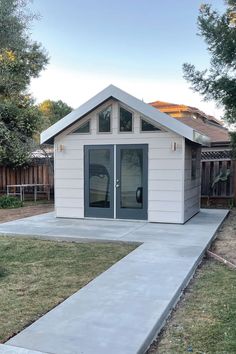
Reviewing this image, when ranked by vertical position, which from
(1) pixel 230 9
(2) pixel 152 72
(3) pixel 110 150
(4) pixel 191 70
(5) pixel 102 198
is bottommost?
(5) pixel 102 198

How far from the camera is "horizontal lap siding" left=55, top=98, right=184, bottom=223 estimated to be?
8.52 m

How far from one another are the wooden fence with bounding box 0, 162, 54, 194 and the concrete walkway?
706cm

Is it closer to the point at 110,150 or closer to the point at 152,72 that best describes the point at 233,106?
the point at 110,150

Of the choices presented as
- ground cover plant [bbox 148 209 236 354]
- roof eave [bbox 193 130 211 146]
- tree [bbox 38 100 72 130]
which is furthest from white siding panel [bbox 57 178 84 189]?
tree [bbox 38 100 72 130]

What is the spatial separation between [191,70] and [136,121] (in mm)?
1813

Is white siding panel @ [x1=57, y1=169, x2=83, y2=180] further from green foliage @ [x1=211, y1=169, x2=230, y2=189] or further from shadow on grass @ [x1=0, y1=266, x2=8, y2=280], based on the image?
green foliage @ [x1=211, y1=169, x2=230, y2=189]

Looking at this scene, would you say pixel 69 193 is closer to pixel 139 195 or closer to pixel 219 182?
pixel 139 195

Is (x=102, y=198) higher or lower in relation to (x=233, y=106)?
lower

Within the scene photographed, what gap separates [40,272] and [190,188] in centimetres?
553

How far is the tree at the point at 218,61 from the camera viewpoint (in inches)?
319

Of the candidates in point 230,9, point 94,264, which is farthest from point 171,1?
point 94,264

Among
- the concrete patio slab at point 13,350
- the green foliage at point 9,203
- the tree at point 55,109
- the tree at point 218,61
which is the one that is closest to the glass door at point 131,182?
the tree at point 218,61

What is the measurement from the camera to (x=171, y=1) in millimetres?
11703

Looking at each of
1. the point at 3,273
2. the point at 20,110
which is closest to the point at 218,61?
the point at 3,273
